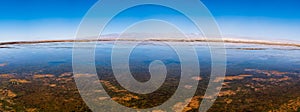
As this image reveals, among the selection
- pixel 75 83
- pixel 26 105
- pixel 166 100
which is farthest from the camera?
pixel 75 83

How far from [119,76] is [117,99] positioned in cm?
529

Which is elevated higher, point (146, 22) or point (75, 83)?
point (146, 22)

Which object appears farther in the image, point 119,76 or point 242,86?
point 119,76

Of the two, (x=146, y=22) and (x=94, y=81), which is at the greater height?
(x=146, y=22)

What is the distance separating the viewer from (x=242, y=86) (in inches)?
603

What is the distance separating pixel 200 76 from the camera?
58.8 feet

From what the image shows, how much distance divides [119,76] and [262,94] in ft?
26.5

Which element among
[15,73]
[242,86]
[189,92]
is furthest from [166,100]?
[15,73]

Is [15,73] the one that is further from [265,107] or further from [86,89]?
[265,107]

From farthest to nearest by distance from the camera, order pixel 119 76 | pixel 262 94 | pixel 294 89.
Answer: pixel 119 76 → pixel 294 89 → pixel 262 94

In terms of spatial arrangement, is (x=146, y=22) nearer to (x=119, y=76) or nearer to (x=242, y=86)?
(x=119, y=76)

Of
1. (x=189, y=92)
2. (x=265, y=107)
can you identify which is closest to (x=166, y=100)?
(x=189, y=92)

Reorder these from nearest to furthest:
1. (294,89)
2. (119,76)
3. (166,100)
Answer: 1. (166,100)
2. (294,89)
3. (119,76)

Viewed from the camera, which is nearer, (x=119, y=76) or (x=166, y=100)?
(x=166, y=100)
